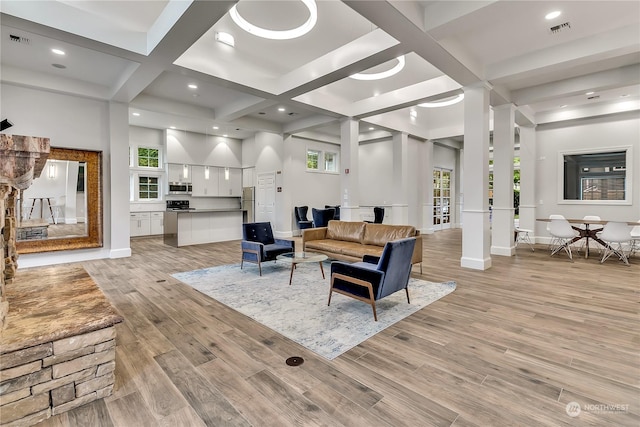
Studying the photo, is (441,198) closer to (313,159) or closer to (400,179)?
(400,179)

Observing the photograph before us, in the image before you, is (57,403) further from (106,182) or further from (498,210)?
(498,210)

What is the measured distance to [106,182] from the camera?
621 centimetres

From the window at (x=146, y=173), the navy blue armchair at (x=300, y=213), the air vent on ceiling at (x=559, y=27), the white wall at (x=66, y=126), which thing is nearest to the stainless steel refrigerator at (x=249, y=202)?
the navy blue armchair at (x=300, y=213)

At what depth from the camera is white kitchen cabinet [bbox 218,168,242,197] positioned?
10844mm

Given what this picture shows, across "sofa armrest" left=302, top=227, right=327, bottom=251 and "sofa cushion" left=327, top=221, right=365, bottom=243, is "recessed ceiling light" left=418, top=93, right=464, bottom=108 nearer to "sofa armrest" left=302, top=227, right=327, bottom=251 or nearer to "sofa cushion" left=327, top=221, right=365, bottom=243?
"sofa cushion" left=327, top=221, right=365, bottom=243

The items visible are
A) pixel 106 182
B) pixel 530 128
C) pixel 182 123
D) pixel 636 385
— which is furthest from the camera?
pixel 182 123

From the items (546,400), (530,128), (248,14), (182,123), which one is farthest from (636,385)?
(182,123)

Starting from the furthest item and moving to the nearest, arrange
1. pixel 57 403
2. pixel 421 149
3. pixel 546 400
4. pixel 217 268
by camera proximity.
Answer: pixel 421 149
pixel 217 268
pixel 546 400
pixel 57 403

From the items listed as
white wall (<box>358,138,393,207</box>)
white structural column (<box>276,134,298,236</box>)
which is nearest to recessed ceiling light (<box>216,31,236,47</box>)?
white structural column (<box>276,134,298,236</box>)

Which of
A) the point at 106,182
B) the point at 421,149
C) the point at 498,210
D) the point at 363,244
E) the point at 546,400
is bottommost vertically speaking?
the point at 546,400

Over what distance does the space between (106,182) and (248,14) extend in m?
4.59

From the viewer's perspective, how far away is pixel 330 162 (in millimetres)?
11352

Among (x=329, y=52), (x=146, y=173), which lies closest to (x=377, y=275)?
(x=329, y=52)

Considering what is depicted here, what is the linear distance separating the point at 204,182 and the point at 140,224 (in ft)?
7.87
